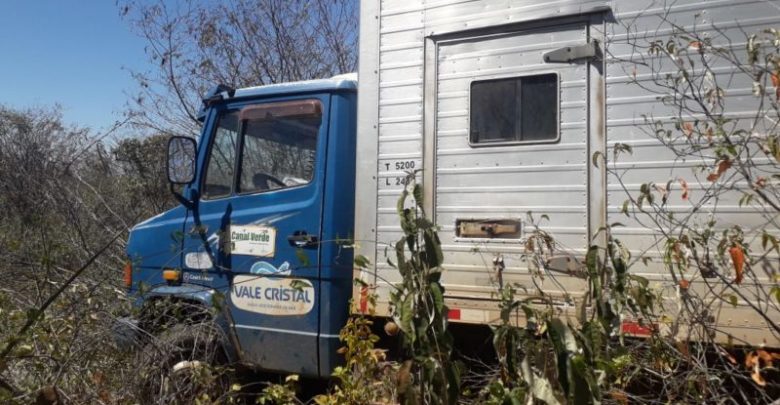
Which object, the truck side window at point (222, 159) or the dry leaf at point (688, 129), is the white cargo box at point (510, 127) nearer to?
the dry leaf at point (688, 129)

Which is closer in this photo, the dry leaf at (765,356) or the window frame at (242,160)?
the dry leaf at (765,356)

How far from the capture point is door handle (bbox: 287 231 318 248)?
13.9ft

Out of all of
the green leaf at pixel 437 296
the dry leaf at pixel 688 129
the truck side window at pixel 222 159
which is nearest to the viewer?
the green leaf at pixel 437 296

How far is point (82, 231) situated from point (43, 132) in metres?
7.41

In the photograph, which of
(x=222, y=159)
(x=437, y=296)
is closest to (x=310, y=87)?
(x=222, y=159)

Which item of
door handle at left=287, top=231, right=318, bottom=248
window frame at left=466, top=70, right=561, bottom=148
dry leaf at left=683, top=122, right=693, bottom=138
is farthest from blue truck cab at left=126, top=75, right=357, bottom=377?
dry leaf at left=683, top=122, right=693, bottom=138

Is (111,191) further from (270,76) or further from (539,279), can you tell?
(539,279)

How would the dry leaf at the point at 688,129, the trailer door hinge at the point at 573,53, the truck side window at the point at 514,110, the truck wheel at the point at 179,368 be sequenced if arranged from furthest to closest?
the truck wheel at the point at 179,368
the truck side window at the point at 514,110
the trailer door hinge at the point at 573,53
the dry leaf at the point at 688,129

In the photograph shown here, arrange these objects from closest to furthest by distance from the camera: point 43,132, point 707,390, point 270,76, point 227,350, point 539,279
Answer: point 707,390 < point 539,279 < point 227,350 < point 270,76 < point 43,132

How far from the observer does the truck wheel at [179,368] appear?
12.0ft

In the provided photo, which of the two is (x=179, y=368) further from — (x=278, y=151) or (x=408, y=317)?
(x=408, y=317)

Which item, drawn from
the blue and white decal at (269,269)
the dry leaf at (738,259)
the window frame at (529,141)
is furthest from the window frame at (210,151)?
the dry leaf at (738,259)

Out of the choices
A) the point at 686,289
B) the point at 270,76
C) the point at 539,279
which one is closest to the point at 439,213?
the point at 539,279

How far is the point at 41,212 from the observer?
801 cm
